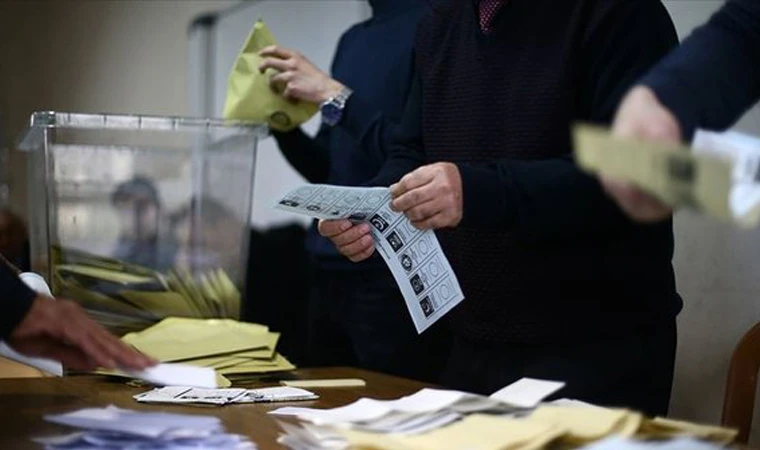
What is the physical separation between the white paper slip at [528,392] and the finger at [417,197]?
19 cm

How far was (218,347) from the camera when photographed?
143 centimetres

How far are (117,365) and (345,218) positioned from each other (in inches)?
12.6

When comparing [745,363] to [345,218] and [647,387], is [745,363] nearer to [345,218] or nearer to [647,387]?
[647,387]

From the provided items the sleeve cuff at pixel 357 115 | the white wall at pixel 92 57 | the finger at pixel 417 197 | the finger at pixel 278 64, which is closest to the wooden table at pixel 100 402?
the finger at pixel 417 197

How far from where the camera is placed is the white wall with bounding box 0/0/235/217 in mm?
3506

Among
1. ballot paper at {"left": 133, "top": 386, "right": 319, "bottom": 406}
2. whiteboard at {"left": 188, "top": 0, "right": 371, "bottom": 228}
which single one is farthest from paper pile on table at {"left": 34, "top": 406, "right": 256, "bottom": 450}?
whiteboard at {"left": 188, "top": 0, "right": 371, "bottom": 228}

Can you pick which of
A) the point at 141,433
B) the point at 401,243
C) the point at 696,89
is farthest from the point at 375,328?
the point at 696,89

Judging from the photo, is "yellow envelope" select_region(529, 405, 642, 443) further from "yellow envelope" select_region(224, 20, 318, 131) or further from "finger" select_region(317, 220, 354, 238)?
"yellow envelope" select_region(224, 20, 318, 131)

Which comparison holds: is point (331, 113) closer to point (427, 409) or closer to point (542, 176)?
point (542, 176)

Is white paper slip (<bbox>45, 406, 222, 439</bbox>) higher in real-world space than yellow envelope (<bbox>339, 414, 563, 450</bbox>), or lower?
lower

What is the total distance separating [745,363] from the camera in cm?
127

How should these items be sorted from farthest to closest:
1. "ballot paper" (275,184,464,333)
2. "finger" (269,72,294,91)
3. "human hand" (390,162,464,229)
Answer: "finger" (269,72,294,91)
"ballot paper" (275,184,464,333)
"human hand" (390,162,464,229)

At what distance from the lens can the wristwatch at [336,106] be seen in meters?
1.57

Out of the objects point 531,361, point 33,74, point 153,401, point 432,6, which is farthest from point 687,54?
point 33,74
